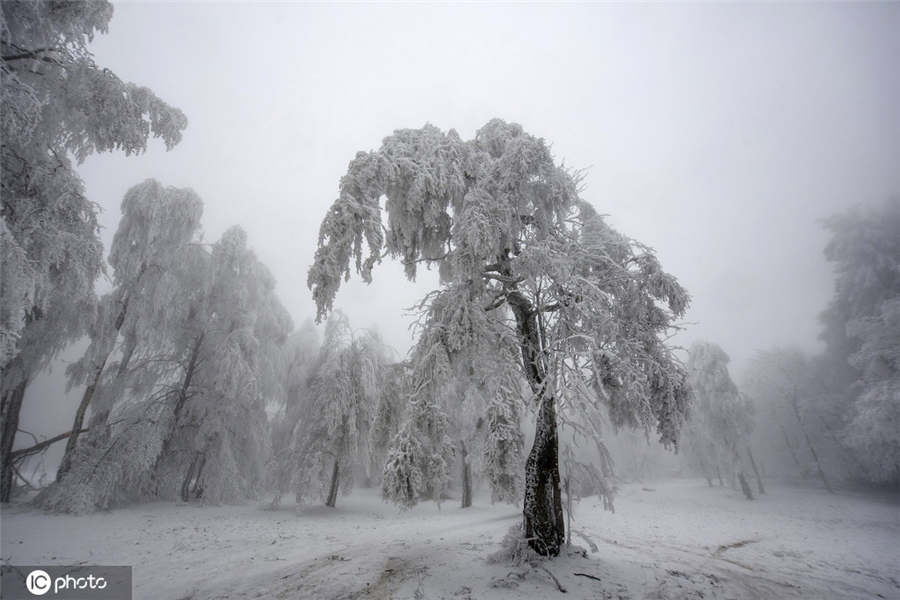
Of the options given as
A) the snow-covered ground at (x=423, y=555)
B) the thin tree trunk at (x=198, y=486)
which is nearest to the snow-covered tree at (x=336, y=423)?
the snow-covered ground at (x=423, y=555)

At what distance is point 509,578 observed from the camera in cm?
547

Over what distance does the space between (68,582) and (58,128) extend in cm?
898

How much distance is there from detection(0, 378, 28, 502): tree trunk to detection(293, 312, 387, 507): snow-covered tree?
862cm

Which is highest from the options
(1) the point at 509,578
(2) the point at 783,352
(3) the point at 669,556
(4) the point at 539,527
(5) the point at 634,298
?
(2) the point at 783,352

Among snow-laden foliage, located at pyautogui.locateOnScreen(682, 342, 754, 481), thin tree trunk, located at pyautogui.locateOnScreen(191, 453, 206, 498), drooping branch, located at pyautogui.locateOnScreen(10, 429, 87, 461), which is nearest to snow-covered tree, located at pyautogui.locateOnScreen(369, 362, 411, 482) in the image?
thin tree trunk, located at pyautogui.locateOnScreen(191, 453, 206, 498)

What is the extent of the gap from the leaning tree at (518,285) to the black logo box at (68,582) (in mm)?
4806

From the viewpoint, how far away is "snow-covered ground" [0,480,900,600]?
553 centimetres

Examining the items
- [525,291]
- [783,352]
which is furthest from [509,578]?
[783,352]

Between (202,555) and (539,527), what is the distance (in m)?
7.08

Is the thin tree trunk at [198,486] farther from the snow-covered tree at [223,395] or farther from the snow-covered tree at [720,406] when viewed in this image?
the snow-covered tree at [720,406]

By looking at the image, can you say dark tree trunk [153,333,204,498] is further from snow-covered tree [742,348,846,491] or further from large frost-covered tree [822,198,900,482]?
snow-covered tree [742,348,846,491]

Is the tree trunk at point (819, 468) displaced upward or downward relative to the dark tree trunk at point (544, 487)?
downward

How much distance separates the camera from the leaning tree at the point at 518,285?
243 inches

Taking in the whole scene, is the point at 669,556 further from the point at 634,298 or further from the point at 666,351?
the point at 634,298
